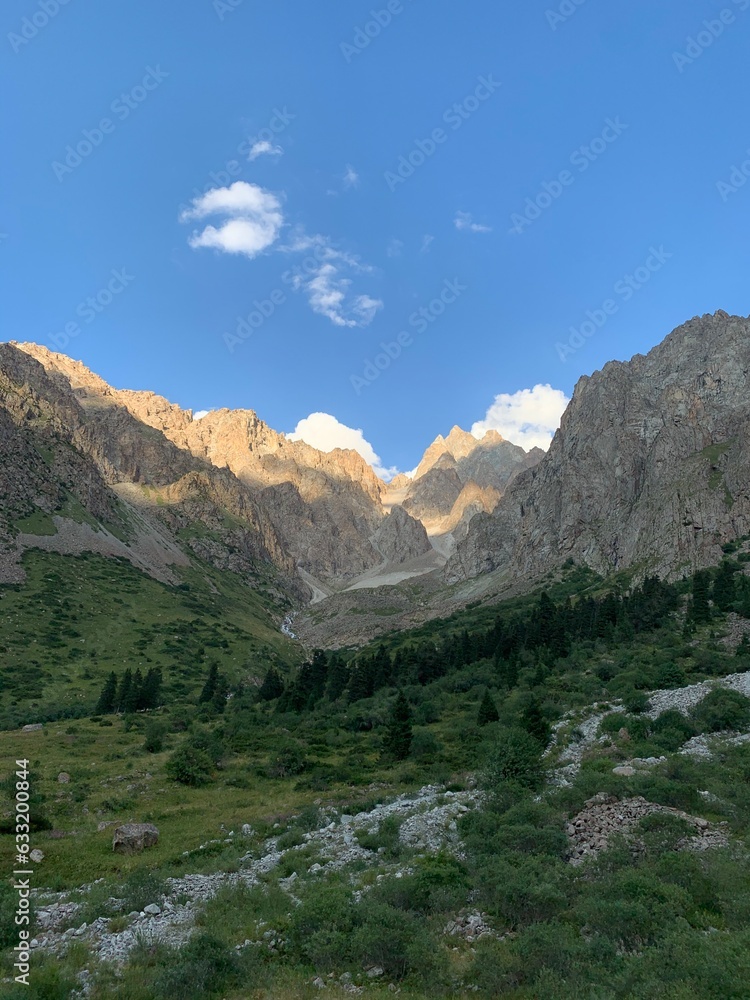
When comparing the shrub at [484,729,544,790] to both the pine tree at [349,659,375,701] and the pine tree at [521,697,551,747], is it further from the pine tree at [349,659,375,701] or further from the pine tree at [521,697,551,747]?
the pine tree at [349,659,375,701]

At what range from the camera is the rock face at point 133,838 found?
24484mm

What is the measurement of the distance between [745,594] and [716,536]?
4021cm

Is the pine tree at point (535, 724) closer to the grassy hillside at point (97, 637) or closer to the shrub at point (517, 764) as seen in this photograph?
the shrub at point (517, 764)

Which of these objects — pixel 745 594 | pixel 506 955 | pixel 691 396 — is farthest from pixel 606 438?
pixel 506 955

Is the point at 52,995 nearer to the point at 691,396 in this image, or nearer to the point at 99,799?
the point at 99,799

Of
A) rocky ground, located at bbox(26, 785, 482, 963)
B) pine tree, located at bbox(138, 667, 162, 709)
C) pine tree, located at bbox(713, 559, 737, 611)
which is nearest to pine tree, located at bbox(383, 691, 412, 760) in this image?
rocky ground, located at bbox(26, 785, 482, 963)

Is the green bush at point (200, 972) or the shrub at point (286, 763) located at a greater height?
the green bush at point (200, 972)

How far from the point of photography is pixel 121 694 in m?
71.4

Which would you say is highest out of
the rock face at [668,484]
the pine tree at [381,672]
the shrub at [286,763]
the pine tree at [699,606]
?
the rock face at [668,484]

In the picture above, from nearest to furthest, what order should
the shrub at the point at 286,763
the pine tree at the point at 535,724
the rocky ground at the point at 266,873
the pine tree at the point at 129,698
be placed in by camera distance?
the rocky ground at the point at 266,873 < the pine tree at the point at 535,724 < the shrub at the point at 286,763 < the pine tree at the point at 129,698

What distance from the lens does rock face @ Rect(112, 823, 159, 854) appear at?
24.5m

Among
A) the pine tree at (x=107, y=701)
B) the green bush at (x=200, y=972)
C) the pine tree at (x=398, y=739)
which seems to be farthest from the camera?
the pine tree at (x=107, y=701)

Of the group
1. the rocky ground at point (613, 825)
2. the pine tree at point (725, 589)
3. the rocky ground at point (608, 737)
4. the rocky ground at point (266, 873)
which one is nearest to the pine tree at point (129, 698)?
the rocky ground at point (266, 873)

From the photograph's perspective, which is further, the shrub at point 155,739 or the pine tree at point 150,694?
the pine tree at point 150,694
